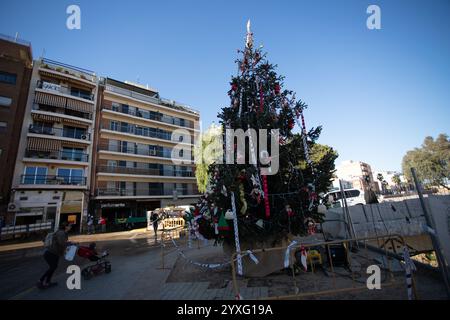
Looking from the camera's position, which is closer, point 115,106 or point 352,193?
point 352,193

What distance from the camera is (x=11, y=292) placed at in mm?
5848

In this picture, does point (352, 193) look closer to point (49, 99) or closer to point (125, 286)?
point (125, 286)

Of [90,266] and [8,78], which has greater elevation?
[8,78]

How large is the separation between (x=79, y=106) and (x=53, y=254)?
25.2 metres

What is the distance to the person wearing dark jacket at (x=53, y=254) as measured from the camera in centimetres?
589

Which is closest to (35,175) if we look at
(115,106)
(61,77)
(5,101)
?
(5,101)

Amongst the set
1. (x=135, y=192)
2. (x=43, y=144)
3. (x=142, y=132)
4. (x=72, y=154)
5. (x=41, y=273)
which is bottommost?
(x=41, y=273)

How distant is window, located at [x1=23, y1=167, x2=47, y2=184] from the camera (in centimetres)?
2142

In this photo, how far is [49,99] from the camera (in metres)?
23.8

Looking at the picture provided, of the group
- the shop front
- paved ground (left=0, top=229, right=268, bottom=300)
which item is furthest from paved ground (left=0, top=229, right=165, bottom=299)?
the shop front

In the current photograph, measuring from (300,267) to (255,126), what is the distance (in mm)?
4382

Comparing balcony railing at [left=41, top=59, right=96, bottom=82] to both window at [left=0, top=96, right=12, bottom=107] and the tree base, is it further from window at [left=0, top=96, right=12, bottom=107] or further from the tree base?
the tree base

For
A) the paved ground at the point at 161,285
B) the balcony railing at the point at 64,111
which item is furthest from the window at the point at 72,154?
the paved ground at the point at 161,285

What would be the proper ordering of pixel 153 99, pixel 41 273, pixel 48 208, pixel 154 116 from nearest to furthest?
pixel 41 273
pixel 48 208
pixel 154 116
pixel 153 99
